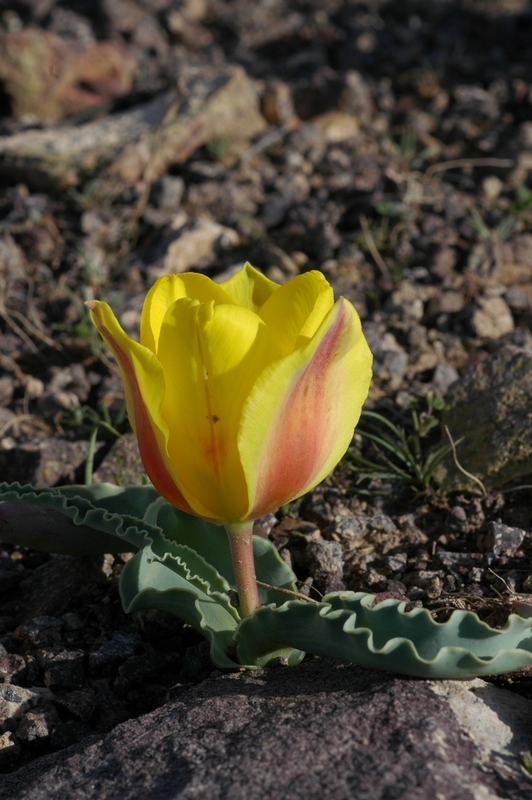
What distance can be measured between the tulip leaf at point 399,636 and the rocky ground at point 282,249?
1.06 ft

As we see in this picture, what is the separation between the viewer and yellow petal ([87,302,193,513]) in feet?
4.83

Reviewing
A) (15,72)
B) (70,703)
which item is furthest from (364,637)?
(15,72)

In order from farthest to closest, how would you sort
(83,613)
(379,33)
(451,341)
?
(379,33), (451,341), (83,613)

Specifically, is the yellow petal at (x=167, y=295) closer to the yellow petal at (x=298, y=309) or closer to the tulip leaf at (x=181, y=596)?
the yellow petal at (x=298, y=309)

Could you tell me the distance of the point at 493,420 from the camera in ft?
7.88

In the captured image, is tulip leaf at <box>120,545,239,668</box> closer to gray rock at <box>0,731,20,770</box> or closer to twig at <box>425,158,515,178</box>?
gray rock at <box>0,731,20,770</box>

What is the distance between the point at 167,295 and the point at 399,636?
697 millimetres

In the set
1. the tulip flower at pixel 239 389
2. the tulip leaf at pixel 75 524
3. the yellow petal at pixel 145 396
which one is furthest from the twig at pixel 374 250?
the yellow petal at pixel 145 396

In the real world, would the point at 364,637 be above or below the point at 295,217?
above

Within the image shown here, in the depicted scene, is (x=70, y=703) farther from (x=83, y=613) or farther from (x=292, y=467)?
(x=292, y=467)

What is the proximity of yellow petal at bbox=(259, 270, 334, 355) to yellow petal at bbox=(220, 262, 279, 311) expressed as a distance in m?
0.11

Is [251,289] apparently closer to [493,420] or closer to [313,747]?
[313,747]

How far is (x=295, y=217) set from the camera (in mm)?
3514

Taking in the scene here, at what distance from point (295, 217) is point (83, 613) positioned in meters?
1.91
